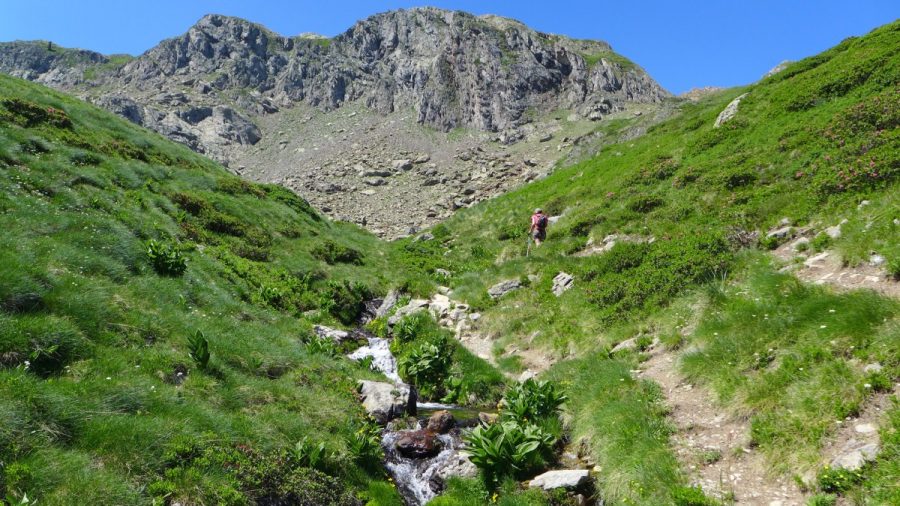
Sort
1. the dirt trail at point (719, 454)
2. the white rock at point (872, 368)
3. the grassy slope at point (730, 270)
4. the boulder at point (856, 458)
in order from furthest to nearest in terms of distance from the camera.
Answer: the grassy slope at point (730, 270)
the white rock at point (872, 368)
the dirt trail at point (719, 454)
the boulder at point (856, 458)

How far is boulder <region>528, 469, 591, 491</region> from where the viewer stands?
27.8 ft

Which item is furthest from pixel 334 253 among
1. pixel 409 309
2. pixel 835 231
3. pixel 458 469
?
pixel 835 231

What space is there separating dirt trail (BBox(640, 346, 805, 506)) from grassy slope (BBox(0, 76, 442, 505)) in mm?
5955

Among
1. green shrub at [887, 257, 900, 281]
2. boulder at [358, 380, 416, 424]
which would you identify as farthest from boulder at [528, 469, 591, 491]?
green shrub at [887, 257, 900, 281]

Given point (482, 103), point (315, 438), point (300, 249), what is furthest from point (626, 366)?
point (482, 103)

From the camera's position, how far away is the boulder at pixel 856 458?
236 inches

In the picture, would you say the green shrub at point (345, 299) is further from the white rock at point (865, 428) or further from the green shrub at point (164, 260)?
the white rock at point (865, 428)

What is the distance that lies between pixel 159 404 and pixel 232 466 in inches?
73.1

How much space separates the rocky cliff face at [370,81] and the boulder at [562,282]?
75.9m

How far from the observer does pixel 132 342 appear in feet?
32.9

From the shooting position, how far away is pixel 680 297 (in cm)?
1330

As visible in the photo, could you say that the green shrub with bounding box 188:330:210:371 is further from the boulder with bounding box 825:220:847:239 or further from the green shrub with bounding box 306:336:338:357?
the boulder with bounding box 825:220:847:239

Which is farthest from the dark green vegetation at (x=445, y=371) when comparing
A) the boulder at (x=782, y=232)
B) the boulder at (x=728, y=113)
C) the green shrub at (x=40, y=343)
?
the boulder at (x=728, y=113)

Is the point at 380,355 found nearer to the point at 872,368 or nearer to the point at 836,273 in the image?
the point at 836,273
